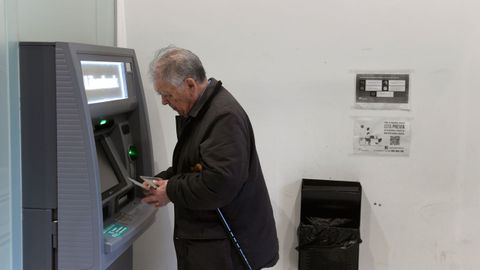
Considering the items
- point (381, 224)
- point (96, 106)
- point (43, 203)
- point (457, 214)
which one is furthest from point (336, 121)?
point (43, 203)

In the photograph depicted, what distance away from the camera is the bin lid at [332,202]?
239 centimetres

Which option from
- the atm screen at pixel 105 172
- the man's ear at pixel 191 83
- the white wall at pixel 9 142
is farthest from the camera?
the atm screen at pixel 105 172

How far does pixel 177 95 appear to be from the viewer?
1828 millimetres

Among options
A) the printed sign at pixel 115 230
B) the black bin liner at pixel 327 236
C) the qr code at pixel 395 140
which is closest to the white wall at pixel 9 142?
the printed sign at pixel 115 230

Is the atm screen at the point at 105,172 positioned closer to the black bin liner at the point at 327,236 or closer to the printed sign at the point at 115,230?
the printed sign at the point at 115,230

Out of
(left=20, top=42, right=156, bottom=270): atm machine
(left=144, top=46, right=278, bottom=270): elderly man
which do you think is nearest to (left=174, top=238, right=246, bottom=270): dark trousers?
(left=144, top=46, right=278, bottom=270): elderly man

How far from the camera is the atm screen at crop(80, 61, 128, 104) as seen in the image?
1.78 metres

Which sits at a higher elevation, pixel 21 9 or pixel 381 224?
pixel 21 9

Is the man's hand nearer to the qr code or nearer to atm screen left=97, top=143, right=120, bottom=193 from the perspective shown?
atm screen left=97, top=143, right=120, bottom=193

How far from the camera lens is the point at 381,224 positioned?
8.34 ft

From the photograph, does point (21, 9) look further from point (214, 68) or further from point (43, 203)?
point (214, 68)

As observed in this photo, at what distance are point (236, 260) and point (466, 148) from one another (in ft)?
4.41

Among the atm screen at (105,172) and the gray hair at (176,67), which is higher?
the gray hair at (176,67)

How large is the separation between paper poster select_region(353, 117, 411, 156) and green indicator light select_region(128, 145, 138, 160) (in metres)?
1.10
